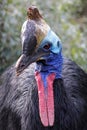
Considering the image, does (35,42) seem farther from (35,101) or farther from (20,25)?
(20,25)

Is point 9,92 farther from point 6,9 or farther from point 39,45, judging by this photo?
point 6,9

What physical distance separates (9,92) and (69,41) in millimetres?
2054

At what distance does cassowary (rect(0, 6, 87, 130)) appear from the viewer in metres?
3.53

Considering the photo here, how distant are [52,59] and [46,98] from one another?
280mm

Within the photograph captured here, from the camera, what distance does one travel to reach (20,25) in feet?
19.0

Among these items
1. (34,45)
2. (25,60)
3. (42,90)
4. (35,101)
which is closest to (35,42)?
(34,45)

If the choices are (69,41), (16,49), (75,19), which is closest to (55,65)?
(16,49)

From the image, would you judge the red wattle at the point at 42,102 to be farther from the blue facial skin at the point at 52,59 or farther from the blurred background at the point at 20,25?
the blurred background at the point at 20,25

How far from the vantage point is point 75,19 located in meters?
8.56

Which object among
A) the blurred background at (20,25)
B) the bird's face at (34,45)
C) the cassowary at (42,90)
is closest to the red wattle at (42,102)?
the cassowary at (42,90)

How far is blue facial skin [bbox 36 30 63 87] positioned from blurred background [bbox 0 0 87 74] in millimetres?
1970

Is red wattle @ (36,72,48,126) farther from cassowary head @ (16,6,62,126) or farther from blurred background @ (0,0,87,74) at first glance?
blurred background @ (0,0,87,74)

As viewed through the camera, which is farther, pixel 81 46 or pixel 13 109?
pixel 81 46

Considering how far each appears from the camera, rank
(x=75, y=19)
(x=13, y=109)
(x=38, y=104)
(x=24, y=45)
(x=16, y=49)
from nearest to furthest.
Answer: (x=24, y=45) → (x=38, y=104) → (x=13, y=109) → (x=16, y=49) → (x=75, y=19)
